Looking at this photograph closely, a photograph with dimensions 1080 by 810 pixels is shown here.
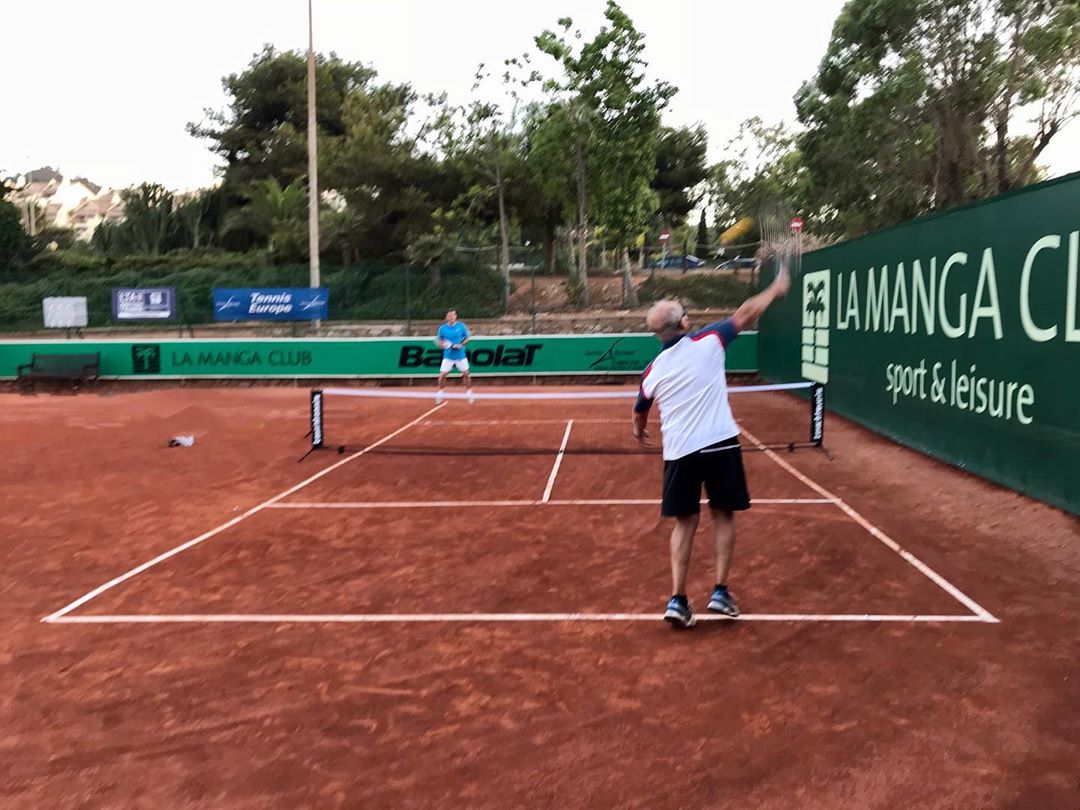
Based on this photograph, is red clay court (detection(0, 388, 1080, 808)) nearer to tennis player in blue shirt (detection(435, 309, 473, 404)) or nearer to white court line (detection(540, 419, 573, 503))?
white court line (detection(540, 419, 573, 503))

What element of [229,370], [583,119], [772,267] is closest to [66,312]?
[229,370]

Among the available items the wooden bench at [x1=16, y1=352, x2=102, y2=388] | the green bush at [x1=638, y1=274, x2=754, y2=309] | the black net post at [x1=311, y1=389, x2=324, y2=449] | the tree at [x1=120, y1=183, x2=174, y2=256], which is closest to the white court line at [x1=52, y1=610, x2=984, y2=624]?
the black net post at [x1=311, y1=389, x2=324, y2=449]

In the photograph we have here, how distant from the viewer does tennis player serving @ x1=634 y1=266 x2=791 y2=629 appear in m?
5.23

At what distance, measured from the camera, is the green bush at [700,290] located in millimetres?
26906

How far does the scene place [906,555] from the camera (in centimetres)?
701

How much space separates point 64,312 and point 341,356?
27.6ft

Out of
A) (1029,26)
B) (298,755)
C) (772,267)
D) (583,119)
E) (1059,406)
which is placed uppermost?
(1029,26)

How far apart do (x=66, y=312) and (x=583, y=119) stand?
16305 mm

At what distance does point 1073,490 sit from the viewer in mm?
7984

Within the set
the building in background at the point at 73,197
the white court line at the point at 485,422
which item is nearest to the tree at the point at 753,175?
the white court line at the point at 485,422

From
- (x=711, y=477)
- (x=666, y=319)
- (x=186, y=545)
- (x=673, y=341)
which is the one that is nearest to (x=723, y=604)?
(x=711, y=477)

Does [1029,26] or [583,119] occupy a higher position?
[1029,26]

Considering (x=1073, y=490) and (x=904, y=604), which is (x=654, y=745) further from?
(x=1073, y=490)

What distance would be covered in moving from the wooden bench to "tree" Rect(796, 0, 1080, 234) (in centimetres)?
2434
